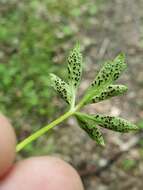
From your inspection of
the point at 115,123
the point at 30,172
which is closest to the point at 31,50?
the point at 30,172

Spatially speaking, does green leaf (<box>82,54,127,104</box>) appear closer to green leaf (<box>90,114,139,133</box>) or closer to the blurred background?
green leaf (<box>90,114,139,133</box>)

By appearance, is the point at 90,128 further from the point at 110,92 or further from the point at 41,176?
the point at 41,176

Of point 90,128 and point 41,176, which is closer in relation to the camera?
point 90,128

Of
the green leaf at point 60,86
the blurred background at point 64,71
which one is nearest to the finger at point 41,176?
the green leaf at point 60,86

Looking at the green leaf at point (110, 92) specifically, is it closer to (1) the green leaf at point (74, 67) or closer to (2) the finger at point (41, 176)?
(1) the green leaf at point (74, 67)

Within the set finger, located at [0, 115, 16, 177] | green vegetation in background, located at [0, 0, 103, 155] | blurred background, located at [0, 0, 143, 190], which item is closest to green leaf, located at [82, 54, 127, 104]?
finger, located at [0, 115, 16, 177]

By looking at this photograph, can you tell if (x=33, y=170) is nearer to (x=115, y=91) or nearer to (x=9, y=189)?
(x=9, y=189)
